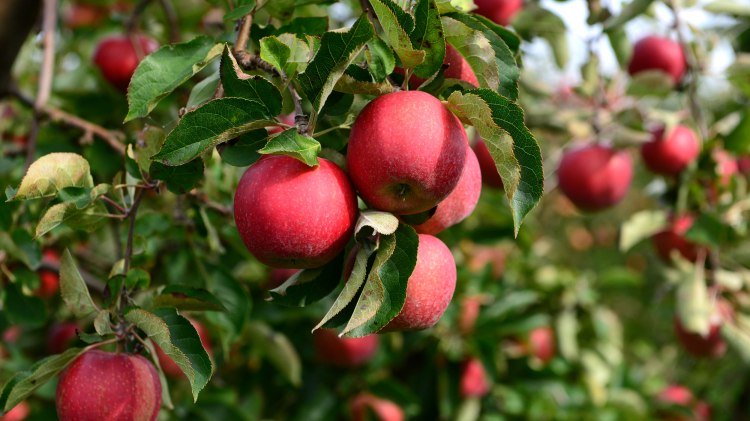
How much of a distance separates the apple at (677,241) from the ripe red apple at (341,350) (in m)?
0.79

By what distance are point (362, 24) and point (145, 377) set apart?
449 millimetres

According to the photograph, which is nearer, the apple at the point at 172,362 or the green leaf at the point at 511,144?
the green leaf at the point at 511,144

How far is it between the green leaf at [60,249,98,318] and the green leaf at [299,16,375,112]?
0.37 m

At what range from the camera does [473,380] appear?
2.22 metres

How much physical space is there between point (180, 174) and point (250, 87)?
0.52 ft

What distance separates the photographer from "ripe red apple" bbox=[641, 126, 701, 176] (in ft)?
6.38

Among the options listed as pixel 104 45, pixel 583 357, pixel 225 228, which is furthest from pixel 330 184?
pixel 583 357

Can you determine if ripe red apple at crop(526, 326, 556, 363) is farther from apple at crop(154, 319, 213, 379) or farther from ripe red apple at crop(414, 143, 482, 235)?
ripe red apple at crop(414, 143, 482, 235)

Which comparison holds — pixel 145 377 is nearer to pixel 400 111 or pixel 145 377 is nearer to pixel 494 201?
pixel 400 111

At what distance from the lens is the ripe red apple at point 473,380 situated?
2.21m

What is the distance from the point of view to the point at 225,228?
4.48ft

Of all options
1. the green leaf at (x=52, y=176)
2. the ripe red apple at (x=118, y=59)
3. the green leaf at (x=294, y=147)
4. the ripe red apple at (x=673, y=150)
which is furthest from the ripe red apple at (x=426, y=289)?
the ripe red apple at (x=673, y=150)

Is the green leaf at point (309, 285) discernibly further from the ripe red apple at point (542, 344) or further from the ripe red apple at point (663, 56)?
the ripe red apple at point (542, 344)

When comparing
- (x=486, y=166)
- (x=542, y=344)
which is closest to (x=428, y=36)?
(x=486, y=166)
